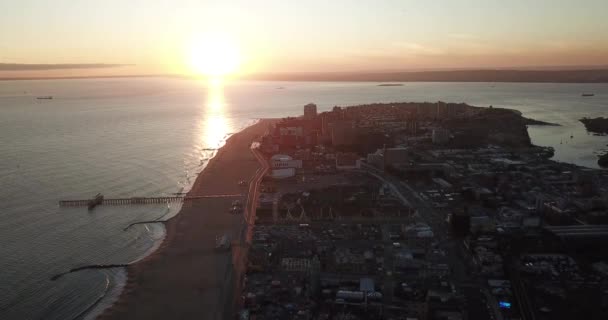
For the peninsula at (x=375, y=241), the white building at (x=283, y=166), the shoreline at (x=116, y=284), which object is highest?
the white building at (x=283, y=166)

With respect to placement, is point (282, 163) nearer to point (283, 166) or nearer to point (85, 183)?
point (283, 166)

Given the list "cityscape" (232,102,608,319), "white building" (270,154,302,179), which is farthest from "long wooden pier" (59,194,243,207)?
"white building" (270,154,302,179)

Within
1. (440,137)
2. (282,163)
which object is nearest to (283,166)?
(282,163)

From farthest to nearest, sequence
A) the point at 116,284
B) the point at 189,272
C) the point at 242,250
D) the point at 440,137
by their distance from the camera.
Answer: the point at 440,137
the point at 242,250
the point at 189,272
the point at 116,284

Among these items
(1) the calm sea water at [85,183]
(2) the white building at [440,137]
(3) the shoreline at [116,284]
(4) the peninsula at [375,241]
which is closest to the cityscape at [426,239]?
(4) the peninsula at [375,241]

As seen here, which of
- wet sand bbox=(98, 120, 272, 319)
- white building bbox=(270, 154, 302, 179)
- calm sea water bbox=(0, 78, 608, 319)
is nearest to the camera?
wet sand bbox=(98, 120, 272, 319)

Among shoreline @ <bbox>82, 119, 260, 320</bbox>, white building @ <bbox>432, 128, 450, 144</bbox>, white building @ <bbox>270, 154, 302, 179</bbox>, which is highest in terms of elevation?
white building @ <bbox>432, 128, 450, 144</bbox>

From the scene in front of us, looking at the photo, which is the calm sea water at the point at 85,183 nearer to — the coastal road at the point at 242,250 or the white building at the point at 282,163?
the coastal road at the point at 242,250

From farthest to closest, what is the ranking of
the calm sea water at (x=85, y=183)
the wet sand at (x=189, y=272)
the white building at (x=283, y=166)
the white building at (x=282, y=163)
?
the white building at (x=282, y=163)
the white building at (x=283, y=166)
the calm sea water at (x=85, y=183)
the wet sand at (x=189, y=272)

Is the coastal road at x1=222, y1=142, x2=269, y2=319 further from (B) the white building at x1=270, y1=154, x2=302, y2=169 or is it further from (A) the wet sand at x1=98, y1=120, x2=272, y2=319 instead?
(B) the white building at x1=270, y1=154, x2=302, y2=169
